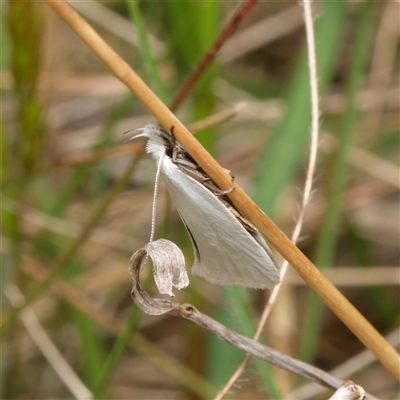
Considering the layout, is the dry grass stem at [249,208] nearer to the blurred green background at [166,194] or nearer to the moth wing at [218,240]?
the moth wing at [218,240]

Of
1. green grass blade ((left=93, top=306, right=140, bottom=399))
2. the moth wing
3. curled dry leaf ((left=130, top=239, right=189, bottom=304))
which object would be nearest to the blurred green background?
green grass blade ((left=93, top=306, right=140, bottom=399))

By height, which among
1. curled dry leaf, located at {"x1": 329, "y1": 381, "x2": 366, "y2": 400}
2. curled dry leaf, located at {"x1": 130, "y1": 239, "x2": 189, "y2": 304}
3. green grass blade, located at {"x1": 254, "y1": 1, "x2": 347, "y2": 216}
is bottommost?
curled dry leaf, located at {"x1": 329, "y1": 381, "x2": 366, "y2": 400}

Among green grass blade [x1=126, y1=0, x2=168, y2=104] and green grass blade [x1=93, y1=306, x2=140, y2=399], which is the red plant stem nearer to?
green grass blade [x1=126, y1=0, x2=168, y2=104]

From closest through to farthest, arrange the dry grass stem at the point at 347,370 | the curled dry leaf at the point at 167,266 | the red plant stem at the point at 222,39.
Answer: the curled dry leaf at the point at 167,266 → the red plant stem at the point at 222,39 → the dry grass stem at the point at 347,370

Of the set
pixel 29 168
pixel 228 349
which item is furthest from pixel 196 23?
pixel 228 349

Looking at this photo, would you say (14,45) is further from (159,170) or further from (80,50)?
(80,50)

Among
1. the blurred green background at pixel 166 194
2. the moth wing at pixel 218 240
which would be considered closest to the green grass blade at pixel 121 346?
the blurred green background at pixel 166 194

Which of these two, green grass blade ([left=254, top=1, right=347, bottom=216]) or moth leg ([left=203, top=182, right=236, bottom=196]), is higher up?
green grass blade ([left=254, top=1, right=347, bottom=216])
